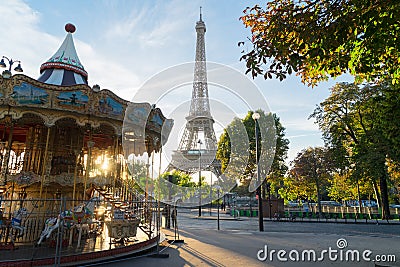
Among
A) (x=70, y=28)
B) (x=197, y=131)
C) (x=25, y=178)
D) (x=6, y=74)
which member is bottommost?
(x=25, y=178)

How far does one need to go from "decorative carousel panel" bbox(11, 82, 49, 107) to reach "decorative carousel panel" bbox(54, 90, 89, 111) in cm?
39

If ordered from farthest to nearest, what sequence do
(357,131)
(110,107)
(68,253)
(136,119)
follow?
(357,131) < (136,119) < (110,107) < (68,253)

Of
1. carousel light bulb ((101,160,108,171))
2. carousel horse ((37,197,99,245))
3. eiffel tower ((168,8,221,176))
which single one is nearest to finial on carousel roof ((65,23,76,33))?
carousel light bulb ((101,160,108,171))

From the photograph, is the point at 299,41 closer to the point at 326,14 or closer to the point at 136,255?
the point at 326,14

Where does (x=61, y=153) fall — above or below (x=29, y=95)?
below

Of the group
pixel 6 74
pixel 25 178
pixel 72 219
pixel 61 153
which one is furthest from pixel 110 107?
pixel 72 219

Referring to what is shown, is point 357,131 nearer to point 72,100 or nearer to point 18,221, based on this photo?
point 72,100

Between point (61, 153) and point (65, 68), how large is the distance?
3.69m

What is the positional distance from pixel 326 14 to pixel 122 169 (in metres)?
13.6

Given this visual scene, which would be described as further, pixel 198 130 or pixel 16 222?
pixel 198 130

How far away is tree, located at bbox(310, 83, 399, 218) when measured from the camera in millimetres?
22172

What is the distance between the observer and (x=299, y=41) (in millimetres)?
5102

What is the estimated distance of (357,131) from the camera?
26.5 meters

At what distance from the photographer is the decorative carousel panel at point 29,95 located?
909 cm
